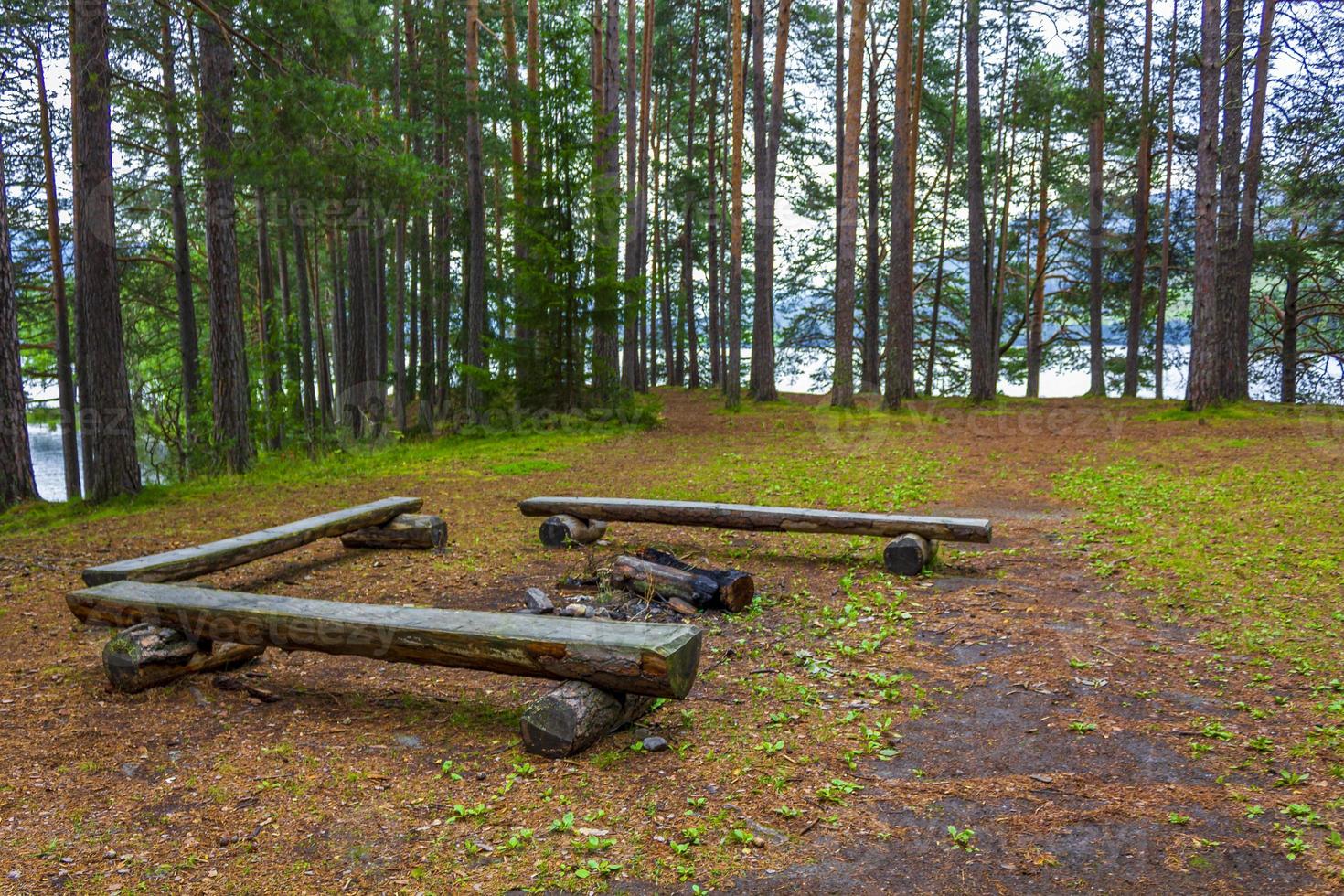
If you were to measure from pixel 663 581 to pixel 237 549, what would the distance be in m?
3.07

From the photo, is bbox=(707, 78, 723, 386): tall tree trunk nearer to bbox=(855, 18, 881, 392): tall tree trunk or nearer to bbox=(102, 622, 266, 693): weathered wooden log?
bbox=(855, 18, 881, 392): tall tree trunk

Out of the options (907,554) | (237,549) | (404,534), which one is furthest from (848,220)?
(237,549)

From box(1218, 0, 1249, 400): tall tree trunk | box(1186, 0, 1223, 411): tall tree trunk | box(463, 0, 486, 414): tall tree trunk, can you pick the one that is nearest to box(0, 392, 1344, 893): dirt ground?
box(1186, 0, 1223, 411): tall tree trunk

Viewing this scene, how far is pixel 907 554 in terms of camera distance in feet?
21.2

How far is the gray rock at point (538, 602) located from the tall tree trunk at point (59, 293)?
1518 cm

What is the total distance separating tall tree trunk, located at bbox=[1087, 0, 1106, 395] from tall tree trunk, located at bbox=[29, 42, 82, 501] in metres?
21.8

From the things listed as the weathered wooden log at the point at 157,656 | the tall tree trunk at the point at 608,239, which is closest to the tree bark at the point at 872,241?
the tall tree trunk at the point at 608,239

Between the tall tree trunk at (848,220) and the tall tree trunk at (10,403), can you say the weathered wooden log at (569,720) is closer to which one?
the tall tree trunk at (10,403)

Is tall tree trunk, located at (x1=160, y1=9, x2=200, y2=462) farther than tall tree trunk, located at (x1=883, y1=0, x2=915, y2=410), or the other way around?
tall tree trunk, located at (x1=883, y1=0, x2=915, y2=410)

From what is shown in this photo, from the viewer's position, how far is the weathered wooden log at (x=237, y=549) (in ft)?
17.3

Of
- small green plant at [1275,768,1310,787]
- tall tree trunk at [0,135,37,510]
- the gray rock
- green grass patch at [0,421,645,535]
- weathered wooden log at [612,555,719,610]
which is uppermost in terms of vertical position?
tall tree trunk at [0,135,37,510]

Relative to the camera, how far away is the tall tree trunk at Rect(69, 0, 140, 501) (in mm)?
8539

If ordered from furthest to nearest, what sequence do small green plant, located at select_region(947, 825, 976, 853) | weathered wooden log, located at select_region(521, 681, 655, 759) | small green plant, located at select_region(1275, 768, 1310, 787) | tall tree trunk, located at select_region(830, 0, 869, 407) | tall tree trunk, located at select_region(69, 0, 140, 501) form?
tall tree trunk, located at select_region(830, 0, 869, 407) → tall tree trunk, located at select_region(69, 0, 140, 501) → weathered wooden log, located at select_region(521, 681, 655, 759) → small green plant, located at select_region(1275, 768, 1310, 787) → small green plant, located at select_region(947, 825, 976, 853)

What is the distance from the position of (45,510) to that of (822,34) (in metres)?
24.3
